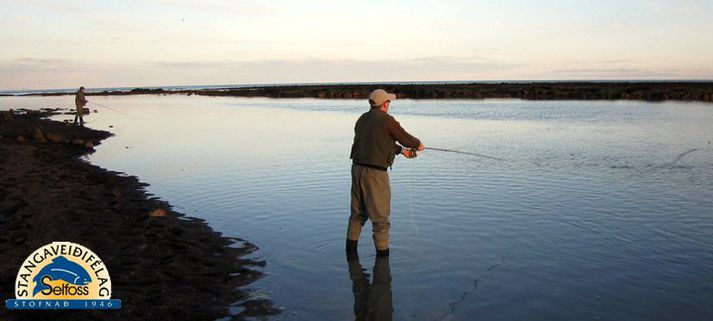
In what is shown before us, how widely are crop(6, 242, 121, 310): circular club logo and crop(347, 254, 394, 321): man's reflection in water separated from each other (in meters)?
2.23

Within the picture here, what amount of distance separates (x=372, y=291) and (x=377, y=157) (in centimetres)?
165

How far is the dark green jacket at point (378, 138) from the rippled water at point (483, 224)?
1.23 meters

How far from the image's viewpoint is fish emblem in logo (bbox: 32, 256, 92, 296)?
15.8 ft

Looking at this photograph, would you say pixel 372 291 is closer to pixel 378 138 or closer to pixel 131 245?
pixel 378 138

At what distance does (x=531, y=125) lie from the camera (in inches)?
1089

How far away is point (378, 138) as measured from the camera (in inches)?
269

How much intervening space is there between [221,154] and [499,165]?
27.5ft

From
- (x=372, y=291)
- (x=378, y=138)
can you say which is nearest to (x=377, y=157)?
(x=378, y=138)

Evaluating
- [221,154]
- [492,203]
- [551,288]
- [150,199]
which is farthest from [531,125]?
[551,288]

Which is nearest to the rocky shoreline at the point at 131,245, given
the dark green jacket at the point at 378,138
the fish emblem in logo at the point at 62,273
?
the fish emblem in logo at the point at 62,273

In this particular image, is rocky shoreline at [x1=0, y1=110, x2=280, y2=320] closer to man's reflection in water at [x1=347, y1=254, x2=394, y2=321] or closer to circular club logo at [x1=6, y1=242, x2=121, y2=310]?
circular club logo at [x1=6, y1=242, x2=121, y2=310]

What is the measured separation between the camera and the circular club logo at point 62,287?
483 cm

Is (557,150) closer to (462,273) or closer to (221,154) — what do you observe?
(221,154)

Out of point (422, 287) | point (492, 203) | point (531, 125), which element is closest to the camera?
point (422, 287)
